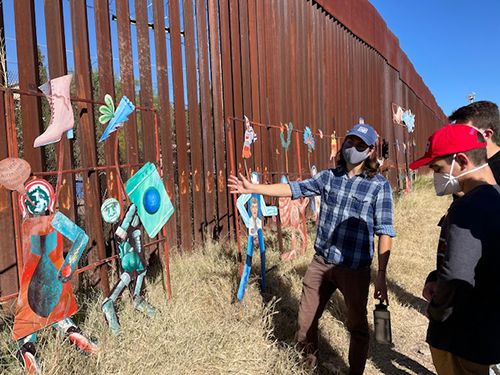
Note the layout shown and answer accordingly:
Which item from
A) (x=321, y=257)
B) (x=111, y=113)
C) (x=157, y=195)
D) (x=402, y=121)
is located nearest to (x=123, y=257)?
(x=157, y=195)

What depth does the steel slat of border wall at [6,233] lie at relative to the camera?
2.86m

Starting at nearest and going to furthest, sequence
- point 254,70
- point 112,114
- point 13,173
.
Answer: point 13,173
point 112,114
point 254,70

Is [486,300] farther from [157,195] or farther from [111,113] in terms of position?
[111,113]

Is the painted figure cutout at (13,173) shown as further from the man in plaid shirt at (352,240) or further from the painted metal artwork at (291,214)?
the painted metal artwork at (291,214)

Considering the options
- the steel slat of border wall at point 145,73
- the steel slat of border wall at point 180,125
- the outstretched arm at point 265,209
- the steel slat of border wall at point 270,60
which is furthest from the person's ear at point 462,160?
the steel slat of border wall at point 270,60

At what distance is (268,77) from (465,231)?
18.4 ft

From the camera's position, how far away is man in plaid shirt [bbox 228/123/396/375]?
2.56m

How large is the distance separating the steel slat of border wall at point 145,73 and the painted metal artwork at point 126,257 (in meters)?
1.56

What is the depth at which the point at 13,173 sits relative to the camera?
1.96 metres

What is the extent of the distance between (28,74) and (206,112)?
257cm

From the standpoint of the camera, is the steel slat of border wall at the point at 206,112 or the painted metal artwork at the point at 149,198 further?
the steel slat of border wall at the point at 206,112

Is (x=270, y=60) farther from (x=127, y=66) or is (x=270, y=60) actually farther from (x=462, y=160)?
(x=462, y=160)

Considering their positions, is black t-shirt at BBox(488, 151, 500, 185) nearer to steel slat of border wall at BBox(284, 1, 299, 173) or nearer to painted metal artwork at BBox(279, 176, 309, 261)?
painted metal artwork at BBox(279, 176, 309, 261)

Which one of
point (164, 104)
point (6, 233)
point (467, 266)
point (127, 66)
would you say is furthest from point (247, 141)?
point (467, 266)
